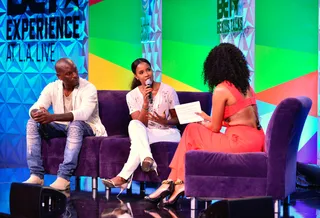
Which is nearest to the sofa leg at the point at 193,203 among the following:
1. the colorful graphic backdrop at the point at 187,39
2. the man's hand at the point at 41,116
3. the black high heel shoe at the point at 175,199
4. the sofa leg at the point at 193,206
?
the sofa leg at the point at 193,206

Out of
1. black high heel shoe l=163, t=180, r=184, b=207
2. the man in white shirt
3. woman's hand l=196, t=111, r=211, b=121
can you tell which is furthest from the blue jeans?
woman's hand l=196, t=111, r=211, b=121

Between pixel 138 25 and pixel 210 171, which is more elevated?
pixel 138 25

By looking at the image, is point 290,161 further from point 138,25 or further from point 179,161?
point 138,25

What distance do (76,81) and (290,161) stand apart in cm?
231

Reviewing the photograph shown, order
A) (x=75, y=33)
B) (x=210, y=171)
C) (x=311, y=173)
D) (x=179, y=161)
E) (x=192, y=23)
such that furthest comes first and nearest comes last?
(x=75, y=33) → (x=192, y=23) → (x=311, y=173) → (x=179, y=161) → (x=210, y=171)

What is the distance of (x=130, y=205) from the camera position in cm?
510

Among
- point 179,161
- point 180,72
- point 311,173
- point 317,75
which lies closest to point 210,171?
point 179,161

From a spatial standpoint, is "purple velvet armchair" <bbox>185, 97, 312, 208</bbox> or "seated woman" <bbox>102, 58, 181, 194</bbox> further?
"seated woman" <bbox>102, 58, 181, 194</bbox>

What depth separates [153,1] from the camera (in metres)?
7.94

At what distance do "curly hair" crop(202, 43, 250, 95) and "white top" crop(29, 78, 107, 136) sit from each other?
1.49m

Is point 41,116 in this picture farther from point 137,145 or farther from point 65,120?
point 137,145

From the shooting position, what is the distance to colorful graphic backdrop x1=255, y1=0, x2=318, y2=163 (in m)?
6.56

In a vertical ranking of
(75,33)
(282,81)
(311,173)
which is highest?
(75,33)

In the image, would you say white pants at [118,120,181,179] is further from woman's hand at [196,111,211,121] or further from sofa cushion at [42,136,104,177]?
woman's hand at [196,111,211,121]
